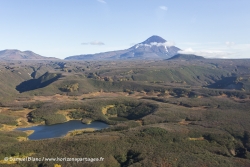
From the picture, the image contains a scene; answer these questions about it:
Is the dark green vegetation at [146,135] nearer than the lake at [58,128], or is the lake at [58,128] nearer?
the dark green vegetation at [146,135]

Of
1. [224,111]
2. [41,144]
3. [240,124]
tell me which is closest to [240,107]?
[224,111]

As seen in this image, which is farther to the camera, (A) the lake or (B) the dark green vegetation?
(A) the lake

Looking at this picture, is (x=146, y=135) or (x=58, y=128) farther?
(x=58, y=128)

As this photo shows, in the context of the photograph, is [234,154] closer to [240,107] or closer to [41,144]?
[240,107]

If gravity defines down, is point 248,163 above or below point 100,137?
below

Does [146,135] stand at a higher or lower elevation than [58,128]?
higher

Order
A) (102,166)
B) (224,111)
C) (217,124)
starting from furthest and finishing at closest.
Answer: (224,111) → (217,124) → (102,166)

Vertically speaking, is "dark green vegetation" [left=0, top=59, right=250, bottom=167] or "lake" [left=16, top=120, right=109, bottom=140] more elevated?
"dark green vegetation" [left=0, top=59, right=250, bottom=167]

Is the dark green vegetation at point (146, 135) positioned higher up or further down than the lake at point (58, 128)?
higher up
